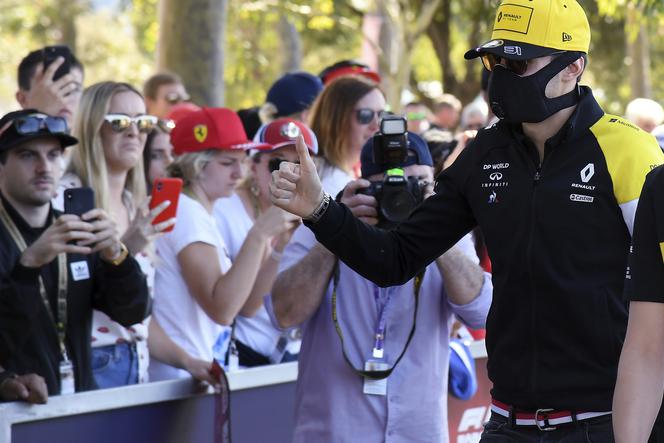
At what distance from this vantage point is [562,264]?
3537 mm

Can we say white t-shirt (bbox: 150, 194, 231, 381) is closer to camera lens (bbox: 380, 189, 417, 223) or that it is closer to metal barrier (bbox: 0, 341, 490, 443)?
metal barrier (bbox: 0, 341, 490, 443)

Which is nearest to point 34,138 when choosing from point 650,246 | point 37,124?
point 37,124

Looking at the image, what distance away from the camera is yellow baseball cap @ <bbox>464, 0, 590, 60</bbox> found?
3.68 m

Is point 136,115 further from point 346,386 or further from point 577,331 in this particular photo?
point 577,331

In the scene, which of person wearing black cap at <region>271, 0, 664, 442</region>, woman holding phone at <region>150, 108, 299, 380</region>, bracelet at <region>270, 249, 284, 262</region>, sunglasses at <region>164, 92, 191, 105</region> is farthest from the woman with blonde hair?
sunglasses at <region>164, 92, 191, 105</region>

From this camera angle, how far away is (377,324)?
14.5ft

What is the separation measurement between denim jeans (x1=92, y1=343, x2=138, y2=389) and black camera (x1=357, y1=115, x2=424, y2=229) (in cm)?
157

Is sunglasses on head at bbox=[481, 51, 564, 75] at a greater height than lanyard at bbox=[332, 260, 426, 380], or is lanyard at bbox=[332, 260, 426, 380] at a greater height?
sunglasses on head at bbox=[481, 51, 564, 75]

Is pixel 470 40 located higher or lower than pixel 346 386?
higher

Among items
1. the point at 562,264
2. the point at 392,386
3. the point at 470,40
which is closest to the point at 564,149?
the point at 562,264

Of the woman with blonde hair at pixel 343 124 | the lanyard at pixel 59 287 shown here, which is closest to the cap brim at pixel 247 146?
the woman with blonde hair at pixel 343 124

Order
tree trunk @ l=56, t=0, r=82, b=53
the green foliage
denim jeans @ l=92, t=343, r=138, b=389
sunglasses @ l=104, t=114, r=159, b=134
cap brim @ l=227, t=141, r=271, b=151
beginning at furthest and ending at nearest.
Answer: tree trunk @ l=56, t=0, r=82, b=53, the green foliage, cap brim @ l=227, t=141, r=271, b=151, sunglasses @ l=104, t=114, r=159, b=134, denim jeans @ l=92, t=343, r=138, b=389

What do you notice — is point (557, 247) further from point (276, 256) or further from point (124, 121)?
point (124, 121)

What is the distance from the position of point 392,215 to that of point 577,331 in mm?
982
